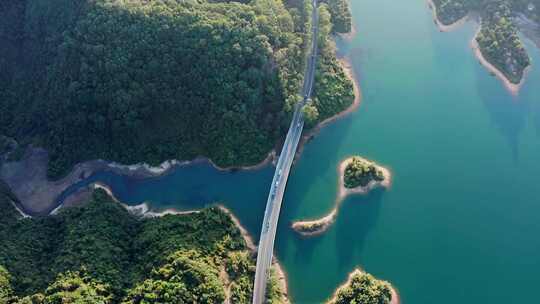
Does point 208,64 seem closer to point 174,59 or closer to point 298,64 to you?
point 174,59

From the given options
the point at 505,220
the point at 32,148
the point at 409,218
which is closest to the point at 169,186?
the point at 32,148

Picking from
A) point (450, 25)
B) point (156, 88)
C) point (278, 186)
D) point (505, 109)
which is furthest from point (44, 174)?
point (450, 25)

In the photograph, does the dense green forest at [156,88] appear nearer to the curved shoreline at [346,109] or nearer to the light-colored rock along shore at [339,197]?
the curved shoreline at [346,109]

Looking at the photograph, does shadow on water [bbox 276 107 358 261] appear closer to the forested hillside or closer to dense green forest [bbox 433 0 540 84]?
the forested hillside

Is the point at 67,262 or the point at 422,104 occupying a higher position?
the point at 422,104

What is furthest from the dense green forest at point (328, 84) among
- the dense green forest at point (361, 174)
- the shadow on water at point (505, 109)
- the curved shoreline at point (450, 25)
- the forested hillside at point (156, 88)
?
the shadow on water at point (505, 109)

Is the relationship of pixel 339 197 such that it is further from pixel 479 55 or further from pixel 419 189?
pixel 479 55
